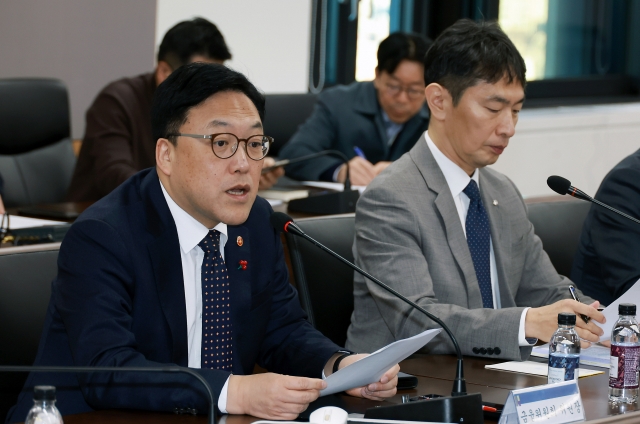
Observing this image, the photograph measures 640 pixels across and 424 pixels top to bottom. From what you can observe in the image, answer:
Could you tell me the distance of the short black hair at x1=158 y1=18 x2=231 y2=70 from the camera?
142 inches

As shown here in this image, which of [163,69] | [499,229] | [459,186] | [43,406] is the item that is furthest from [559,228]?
[43,406]

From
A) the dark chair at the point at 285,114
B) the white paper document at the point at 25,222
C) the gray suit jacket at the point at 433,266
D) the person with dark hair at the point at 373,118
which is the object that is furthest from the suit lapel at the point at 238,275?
the dark chair at the point at 285,114

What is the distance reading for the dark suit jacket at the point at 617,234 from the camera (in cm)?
238

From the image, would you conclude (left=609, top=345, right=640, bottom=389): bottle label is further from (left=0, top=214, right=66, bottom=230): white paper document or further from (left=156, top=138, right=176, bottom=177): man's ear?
(left=0, top=214, right=66, bottom=230): white paper document

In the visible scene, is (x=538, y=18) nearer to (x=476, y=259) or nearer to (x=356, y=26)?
(x=356, y=26)

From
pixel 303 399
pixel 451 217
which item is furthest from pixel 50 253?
pixel 451 217

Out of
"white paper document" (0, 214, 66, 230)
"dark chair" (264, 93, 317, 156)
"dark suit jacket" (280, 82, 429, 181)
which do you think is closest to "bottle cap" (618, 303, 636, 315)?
"white paper document" (0, 214, 66, 230)

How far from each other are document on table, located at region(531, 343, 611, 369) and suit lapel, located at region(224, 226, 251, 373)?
632 millimetres

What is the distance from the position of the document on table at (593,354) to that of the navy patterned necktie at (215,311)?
675 millimetres

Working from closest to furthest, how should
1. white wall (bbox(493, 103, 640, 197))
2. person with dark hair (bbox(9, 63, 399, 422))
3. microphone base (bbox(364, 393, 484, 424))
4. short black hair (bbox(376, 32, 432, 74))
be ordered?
microphone base (bbox(364, 393, 484, 424)) → person with dark hair (bbox(9, 63, 399, 422)) → short black hair (bbox(376, 32, 432, 74)) → white wall (bbox(493, 103, 640, 197))

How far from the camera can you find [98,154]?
12.6ft

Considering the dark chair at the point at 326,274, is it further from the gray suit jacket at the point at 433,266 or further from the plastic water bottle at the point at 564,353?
the plastic water bottle at the point at 564,353

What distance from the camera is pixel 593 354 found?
1.94 m

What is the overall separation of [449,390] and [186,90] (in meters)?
0.74
